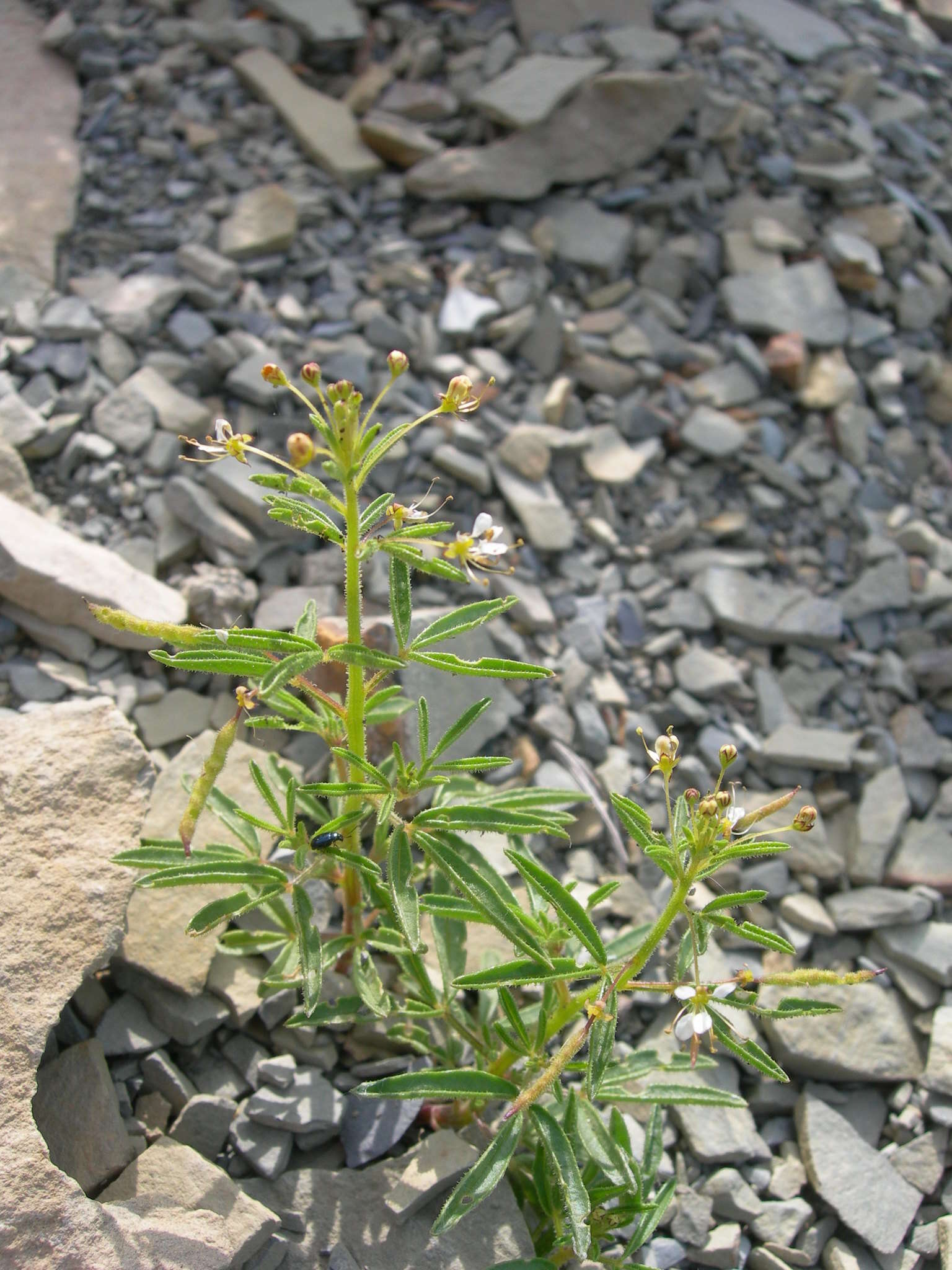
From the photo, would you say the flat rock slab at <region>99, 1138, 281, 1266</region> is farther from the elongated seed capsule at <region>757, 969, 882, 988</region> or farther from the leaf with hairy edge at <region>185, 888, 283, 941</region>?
the elongated seed capsule at <region>757, 969, 882, 988</region>

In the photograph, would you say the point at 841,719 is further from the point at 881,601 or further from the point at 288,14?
the point at 288,14

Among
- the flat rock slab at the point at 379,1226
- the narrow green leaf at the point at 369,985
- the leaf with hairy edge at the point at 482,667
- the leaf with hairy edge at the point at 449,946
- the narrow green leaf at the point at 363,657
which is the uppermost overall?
the narrow green leaf at the point at 363,657

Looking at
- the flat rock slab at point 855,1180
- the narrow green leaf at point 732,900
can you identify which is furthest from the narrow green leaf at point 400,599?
the flat rock slab at point 855,1180

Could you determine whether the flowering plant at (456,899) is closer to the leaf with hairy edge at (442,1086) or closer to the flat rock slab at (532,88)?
the leaf with hairy edge at (442,1086)

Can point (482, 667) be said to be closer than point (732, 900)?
No

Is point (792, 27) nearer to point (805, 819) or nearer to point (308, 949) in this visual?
point (805, 819)

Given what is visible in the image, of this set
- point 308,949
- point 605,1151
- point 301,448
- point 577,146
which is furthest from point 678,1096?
point 577,146
